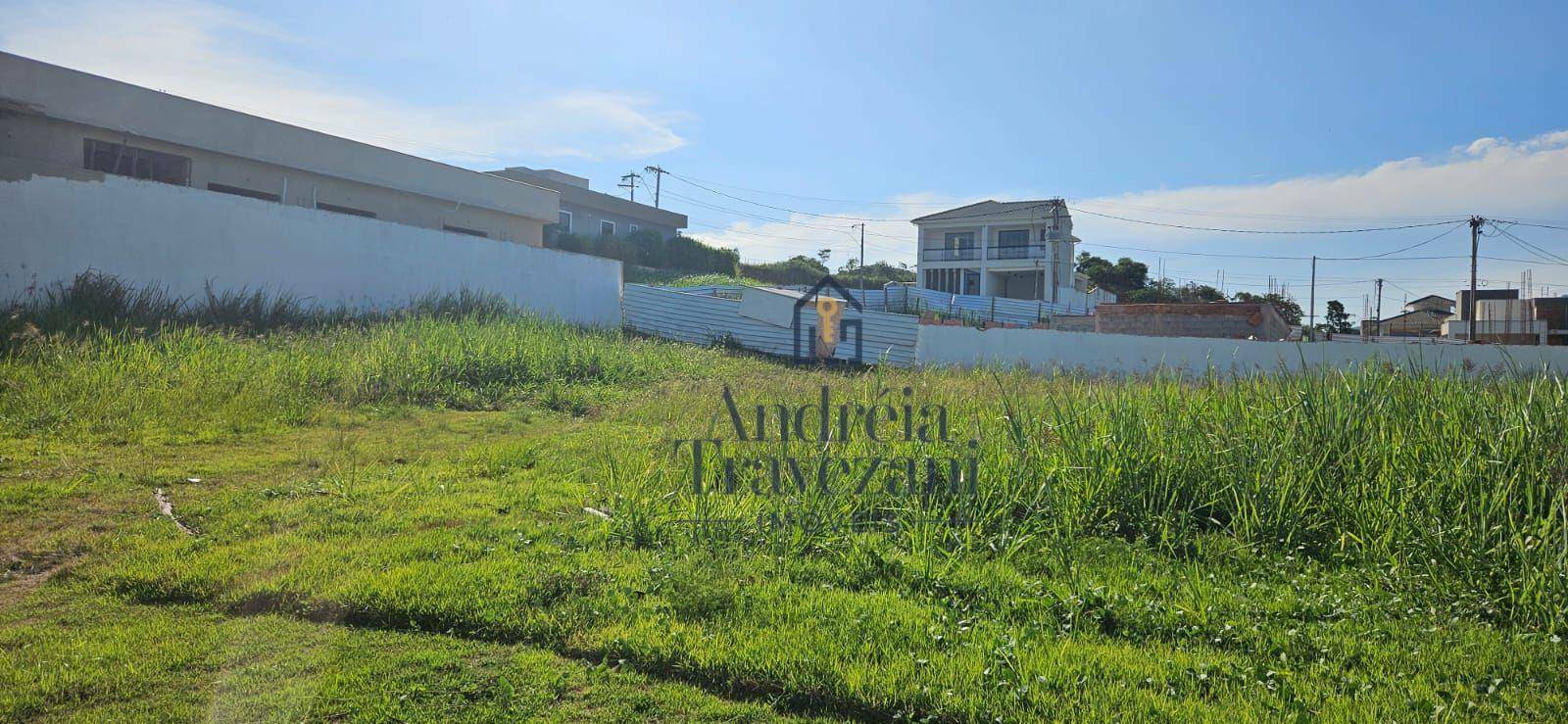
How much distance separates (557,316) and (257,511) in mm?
13601

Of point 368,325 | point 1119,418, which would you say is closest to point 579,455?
point 1119,418

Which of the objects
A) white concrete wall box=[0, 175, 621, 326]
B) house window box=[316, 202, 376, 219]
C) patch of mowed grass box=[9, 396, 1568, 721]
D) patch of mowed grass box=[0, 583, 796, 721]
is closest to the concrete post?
white concrete wall box=[0, 175, 621, 326]

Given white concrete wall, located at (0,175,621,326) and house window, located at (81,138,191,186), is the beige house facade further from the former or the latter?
white concrete wall, located at (0,175,621,326)

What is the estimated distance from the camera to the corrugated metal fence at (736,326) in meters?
17.8

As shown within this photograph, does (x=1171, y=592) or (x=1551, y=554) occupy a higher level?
(x=1551, y=554)

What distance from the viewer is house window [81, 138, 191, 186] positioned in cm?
1622

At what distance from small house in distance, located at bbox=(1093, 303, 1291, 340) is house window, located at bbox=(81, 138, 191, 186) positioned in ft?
63.3

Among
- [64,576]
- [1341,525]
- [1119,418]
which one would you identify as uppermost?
[1119,418]

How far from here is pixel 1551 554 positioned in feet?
13.4

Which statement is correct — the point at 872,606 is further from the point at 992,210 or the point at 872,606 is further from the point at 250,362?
the point at 992,210

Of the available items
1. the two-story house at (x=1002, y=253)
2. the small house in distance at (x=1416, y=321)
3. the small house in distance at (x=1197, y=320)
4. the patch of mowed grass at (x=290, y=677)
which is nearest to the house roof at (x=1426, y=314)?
the small house in distance at (x=1416, y=321)

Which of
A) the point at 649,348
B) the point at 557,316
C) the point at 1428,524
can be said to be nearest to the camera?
the point at 1428,524

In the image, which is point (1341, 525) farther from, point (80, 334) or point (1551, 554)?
point (80, 334)

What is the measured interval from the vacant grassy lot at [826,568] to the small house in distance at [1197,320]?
36.7 ft
